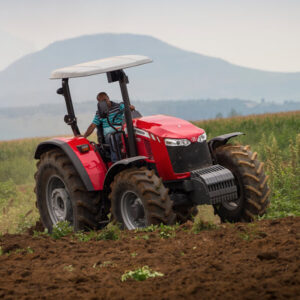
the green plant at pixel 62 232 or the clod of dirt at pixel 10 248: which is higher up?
the clod of dirt at pixel 10 248

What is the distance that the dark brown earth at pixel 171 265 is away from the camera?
14.7ft

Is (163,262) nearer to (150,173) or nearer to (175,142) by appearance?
(150,173)

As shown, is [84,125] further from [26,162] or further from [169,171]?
[26,162]

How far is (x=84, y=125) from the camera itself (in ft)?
30.5

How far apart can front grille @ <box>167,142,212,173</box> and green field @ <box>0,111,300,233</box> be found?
1.21 metres

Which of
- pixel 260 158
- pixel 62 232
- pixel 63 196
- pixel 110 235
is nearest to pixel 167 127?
pixel 110 235

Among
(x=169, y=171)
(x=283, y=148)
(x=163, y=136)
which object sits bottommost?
(x=283, y=148)

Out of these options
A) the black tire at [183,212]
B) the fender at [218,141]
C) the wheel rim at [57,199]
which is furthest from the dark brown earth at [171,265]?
the fender at [218,141]

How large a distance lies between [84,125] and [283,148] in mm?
9364

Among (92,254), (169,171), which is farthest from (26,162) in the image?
(92,254)

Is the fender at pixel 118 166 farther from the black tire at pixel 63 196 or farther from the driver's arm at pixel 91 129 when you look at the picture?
the driver's arm at pixel 91 129

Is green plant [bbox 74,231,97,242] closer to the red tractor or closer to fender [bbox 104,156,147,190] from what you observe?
the red tractor

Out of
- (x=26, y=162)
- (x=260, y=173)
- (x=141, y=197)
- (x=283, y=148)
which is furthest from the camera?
(x=26, y=162)

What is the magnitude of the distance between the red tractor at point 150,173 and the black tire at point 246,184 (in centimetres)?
1
